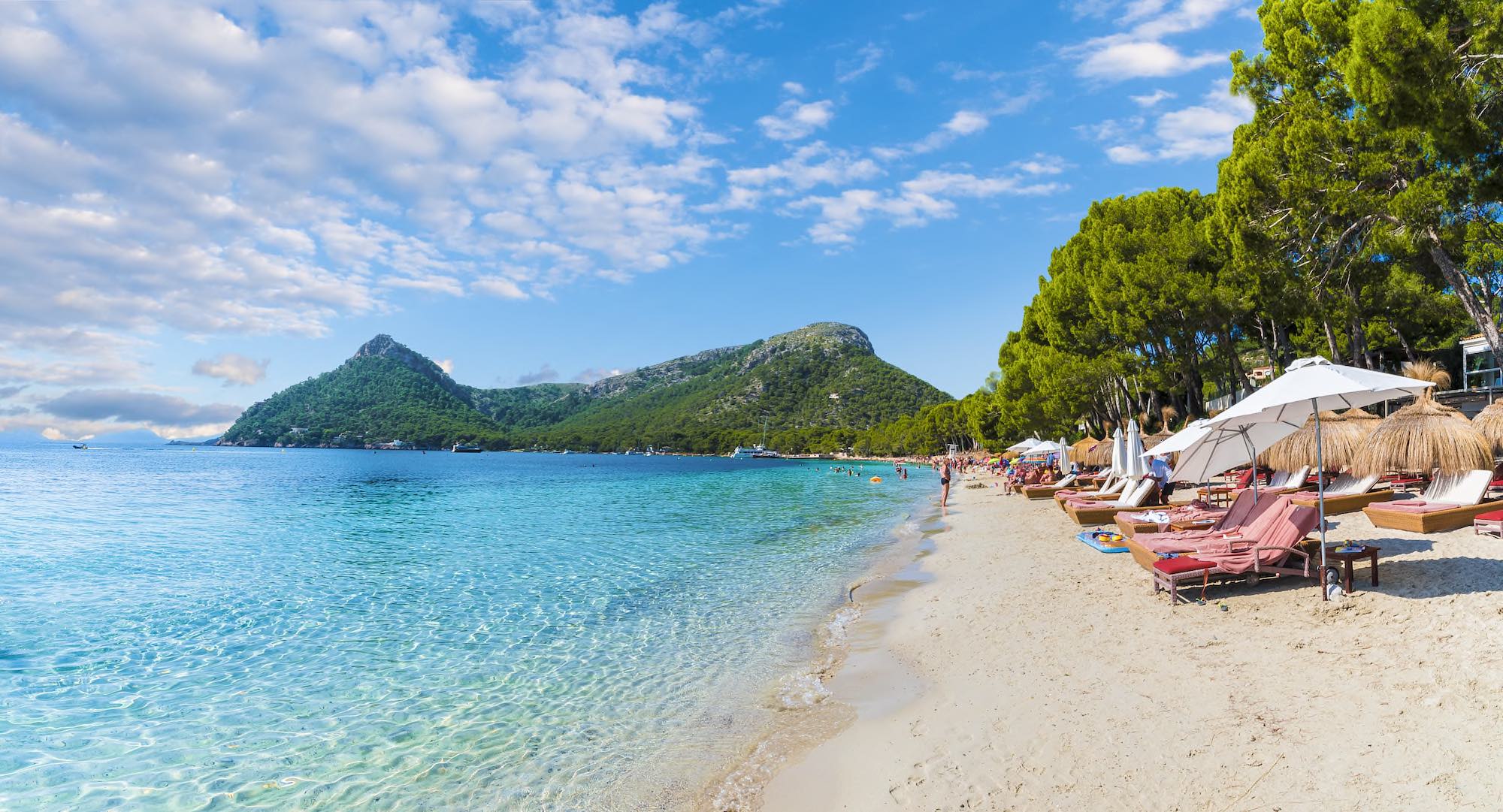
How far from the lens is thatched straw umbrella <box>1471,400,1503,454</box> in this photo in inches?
492

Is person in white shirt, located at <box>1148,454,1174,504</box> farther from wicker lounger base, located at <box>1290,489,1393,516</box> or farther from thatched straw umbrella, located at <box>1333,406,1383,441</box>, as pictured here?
thatched straw umbrella, located at <box>1333,406,1383,441</box>

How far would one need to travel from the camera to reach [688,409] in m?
180

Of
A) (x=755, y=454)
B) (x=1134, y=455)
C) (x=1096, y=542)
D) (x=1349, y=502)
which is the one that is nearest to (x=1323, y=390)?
(x=1096, y=542)

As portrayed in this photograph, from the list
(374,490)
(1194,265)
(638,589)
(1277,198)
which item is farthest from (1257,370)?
(374,490)

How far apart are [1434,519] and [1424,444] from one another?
428 cm

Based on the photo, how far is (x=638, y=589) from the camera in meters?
12.4

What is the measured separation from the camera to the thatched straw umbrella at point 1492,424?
41.0ft

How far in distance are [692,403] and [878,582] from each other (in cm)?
17217

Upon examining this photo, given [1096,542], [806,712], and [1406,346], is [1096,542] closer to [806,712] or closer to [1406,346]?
[806,712]

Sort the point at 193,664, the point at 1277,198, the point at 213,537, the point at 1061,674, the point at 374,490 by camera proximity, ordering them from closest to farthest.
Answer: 1. the point at 1061,674
2. the point at 193,664
3. the point at 1277,198
4. the point at 213,537
5. the point at 374,490

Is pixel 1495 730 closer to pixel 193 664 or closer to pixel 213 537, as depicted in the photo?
pixel 193 664

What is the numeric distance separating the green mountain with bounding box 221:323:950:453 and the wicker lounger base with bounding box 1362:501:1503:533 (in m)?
130

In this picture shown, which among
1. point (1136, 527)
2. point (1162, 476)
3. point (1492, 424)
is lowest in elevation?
point (1136, 527)

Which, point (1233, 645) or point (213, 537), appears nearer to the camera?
point (1233, 645)
